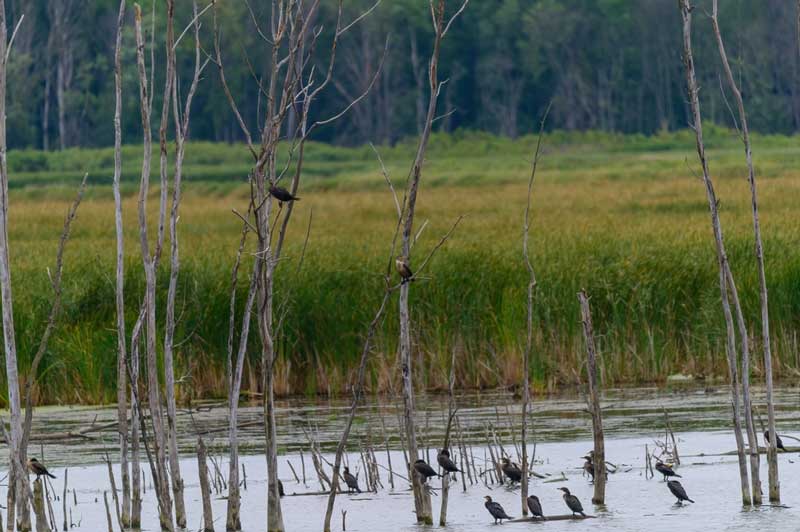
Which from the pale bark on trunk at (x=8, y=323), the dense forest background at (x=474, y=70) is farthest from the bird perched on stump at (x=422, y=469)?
the dense forest background at (x=474, y=70)

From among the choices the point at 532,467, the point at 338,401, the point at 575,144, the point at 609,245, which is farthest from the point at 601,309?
the point at 575,144

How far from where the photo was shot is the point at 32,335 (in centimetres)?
1216

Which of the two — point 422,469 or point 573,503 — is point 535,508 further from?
point 422,469

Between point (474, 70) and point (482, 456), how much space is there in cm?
6776

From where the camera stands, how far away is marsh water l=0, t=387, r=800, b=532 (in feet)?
22.6

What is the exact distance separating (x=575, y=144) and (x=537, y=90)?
1912cm

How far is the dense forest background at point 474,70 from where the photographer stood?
217ft

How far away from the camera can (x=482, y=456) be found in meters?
8.81

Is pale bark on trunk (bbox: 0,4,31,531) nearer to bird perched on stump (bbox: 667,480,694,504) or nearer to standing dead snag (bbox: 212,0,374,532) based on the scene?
standing dead snag (bbox: 212,0,374,532)

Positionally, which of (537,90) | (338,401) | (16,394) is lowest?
(338,401)

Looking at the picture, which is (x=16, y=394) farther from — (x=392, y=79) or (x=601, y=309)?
(x=392, y=79)

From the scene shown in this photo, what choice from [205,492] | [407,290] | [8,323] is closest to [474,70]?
[407,290]

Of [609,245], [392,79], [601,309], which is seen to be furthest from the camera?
[392,79]

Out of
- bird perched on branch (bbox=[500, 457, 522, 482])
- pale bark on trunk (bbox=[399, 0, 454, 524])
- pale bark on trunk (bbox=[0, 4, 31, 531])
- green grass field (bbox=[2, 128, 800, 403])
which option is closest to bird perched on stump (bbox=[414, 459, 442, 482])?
pale bark on trunk (bbox=[399, 0, 454, 524])
